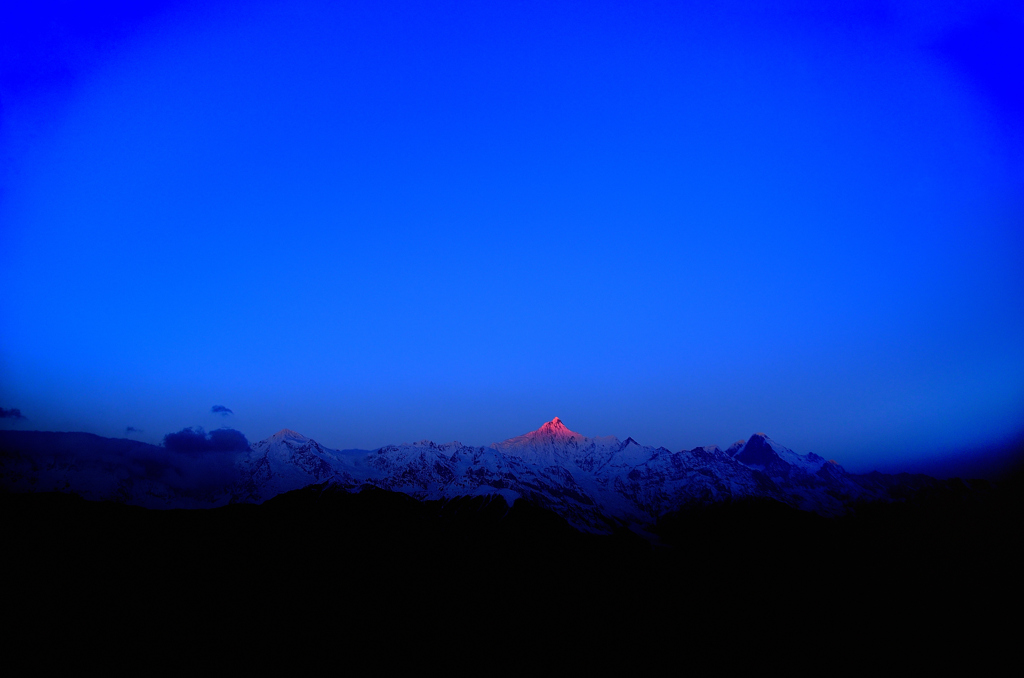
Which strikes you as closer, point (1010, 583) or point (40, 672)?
point (40, 672)

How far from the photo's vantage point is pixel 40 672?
350 ft

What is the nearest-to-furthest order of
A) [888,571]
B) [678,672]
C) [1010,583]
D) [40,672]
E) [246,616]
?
1. [40,672]
2. [678,672]
3. [246,616]
4. [1010,583]
5. [888,571]

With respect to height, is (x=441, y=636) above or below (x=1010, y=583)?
below

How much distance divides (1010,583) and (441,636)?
7759 inches

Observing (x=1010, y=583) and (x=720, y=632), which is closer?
(x=720, y=632)

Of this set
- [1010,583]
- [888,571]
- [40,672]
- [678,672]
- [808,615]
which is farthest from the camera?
[888,571]

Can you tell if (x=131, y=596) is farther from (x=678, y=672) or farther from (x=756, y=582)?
(x=756, y=582)

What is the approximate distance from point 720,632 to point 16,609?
7711 inches

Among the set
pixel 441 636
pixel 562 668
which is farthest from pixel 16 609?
pixel 562 668

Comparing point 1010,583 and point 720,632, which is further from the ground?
point 1010,583

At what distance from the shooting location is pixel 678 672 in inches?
5084

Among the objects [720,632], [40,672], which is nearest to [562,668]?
[720,632]

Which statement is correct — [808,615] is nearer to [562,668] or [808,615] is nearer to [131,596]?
[562,668]

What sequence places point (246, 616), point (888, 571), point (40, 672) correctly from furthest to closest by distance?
1. point (888, 571)
2. point (246, 616)
3. point (40, 672)
